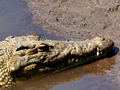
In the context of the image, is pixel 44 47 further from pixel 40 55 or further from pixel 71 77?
pixel 71 77

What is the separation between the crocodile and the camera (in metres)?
4.39

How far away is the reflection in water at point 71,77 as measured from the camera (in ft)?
14.5

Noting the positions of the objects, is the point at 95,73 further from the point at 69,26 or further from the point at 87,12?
the point at 87,12

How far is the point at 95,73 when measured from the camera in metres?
4.61

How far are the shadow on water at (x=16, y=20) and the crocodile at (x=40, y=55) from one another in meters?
1.24

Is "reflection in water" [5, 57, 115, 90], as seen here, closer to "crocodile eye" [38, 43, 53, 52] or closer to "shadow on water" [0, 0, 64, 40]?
"crocodile eye" [38, 43, 53, 52]

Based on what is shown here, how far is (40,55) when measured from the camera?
444cm

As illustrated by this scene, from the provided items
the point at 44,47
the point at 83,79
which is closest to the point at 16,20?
the point at 44,47

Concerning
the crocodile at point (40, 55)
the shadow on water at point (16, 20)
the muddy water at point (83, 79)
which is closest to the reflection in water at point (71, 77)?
the muddy water at point (83, 79)

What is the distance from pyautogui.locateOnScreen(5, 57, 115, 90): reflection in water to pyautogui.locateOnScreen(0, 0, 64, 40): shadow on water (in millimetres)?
1321

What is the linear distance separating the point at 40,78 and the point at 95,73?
3.29 ft

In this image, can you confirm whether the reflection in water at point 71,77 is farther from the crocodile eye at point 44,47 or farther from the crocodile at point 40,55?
the crocodile eye at point 44,47

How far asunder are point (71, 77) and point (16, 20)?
288cm

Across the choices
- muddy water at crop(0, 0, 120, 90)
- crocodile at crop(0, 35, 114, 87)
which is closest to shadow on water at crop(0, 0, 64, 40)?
crocodile at crop(0, 35, 114, 87)
